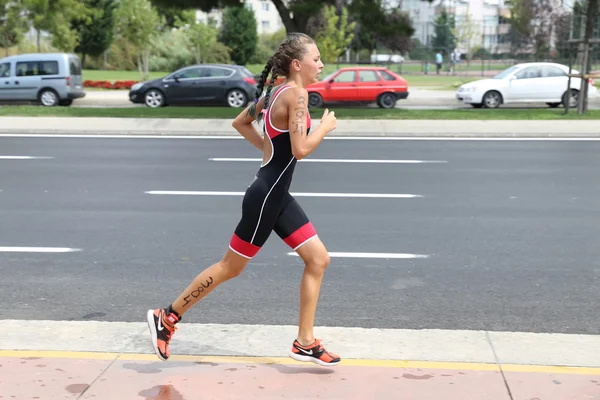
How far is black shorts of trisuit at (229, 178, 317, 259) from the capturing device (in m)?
4.36

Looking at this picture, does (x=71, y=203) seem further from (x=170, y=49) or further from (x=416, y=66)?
(x=416, y=66)

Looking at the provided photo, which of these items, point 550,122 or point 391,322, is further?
point 550,122

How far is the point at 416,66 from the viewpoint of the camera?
56281 mm

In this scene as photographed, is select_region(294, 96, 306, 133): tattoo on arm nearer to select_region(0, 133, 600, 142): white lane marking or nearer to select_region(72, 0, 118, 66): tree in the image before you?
select_region(0, 133, 600, 142): white lane marking

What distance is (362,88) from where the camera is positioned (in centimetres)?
2591

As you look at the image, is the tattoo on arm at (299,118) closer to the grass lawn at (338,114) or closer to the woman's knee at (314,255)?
the woman's knee at (314,255)

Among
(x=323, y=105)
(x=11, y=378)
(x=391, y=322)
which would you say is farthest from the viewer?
(x=323, y=105)

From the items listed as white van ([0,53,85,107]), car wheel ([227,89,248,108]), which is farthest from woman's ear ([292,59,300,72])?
white van ([0,53,85,107])

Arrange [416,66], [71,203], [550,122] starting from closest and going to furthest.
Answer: [71,203] → [550,122] → [416,66]

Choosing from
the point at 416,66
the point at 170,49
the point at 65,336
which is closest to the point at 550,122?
the point at 65,336

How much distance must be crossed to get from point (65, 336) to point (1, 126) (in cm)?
1541

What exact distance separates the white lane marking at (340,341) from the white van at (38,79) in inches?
932

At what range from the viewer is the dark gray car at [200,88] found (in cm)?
2634

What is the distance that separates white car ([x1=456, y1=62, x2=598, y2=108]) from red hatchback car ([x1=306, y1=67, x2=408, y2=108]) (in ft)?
7.90
